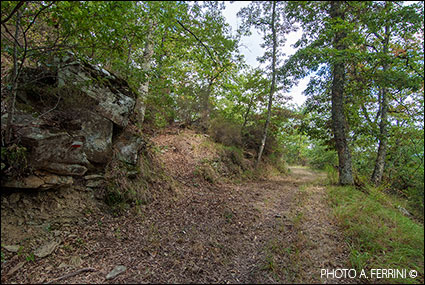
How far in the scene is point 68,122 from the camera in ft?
10.3

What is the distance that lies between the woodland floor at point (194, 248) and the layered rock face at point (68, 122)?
1.01 metres

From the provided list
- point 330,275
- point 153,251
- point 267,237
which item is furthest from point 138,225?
point 330,275

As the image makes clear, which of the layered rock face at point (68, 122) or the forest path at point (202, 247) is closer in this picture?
the forest path at point (202, 247)

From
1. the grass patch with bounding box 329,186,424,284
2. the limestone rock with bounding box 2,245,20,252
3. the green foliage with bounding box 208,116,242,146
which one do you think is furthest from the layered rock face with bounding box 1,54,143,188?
the green foliage with bounding box 208,116,242,146

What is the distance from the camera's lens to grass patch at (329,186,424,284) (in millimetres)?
1966

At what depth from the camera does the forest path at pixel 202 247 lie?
6.99ft

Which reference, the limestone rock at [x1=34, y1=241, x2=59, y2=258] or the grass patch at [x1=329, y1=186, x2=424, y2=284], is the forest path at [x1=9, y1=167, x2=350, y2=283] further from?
the grass patch at [x1=329, y1=186, x2=424, y2=284]

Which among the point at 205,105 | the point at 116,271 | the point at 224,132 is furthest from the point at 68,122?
the point at 224,132

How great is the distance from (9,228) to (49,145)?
3.98 feet

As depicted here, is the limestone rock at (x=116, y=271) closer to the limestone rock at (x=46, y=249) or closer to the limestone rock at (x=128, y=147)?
the limestone rock at (x=46, y=249)

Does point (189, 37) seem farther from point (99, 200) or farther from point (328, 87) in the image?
point (328, 87)

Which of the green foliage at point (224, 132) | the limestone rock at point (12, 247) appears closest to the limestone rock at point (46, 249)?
the limestone rock at point (12, 247)

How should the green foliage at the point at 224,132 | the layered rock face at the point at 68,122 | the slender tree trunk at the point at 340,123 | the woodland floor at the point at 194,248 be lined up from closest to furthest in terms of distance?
the woodland floor at the point at 194,248 < the layered rock face at the point at 68,122 < the slender tree trunk at the point at 340,123 < the green foliage at the point at 224,132

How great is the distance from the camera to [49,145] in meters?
2.68
